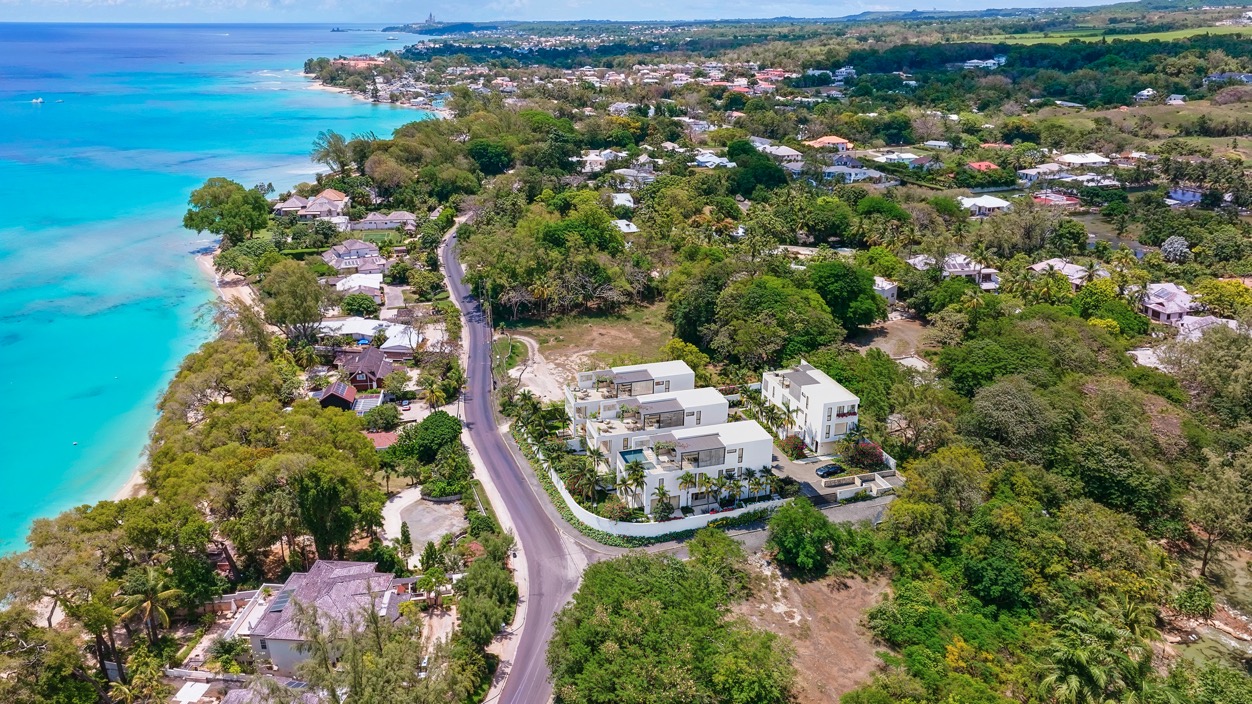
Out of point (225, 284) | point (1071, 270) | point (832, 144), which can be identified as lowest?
point (1071, 270)

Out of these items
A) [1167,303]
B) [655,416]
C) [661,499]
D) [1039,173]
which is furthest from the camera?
[1039,173]

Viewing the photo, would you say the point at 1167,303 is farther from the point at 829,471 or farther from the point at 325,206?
the point at 325,206

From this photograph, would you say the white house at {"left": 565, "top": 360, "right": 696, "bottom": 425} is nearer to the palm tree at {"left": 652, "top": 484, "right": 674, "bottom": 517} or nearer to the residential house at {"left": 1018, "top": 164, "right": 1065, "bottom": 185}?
the palm tree at {"left": 652, "top": 484, "right": 674, "bottom": 517}

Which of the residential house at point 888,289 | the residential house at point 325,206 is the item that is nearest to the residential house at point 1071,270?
the residential house at point 888,289

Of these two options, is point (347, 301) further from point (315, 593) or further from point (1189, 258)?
point (1189, 258)

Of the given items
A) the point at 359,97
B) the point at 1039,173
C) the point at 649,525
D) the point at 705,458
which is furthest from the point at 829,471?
the point at 359,97

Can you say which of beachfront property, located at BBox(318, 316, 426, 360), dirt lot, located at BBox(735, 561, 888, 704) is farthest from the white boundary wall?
beachfront property, located at BBox(318, 316, 426, 360)

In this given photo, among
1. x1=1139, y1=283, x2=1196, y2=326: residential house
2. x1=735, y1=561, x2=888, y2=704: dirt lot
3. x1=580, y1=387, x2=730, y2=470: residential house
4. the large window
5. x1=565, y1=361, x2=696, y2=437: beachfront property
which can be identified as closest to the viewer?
x1=735, y1=561, x2=888, y2=704: dirt lot
